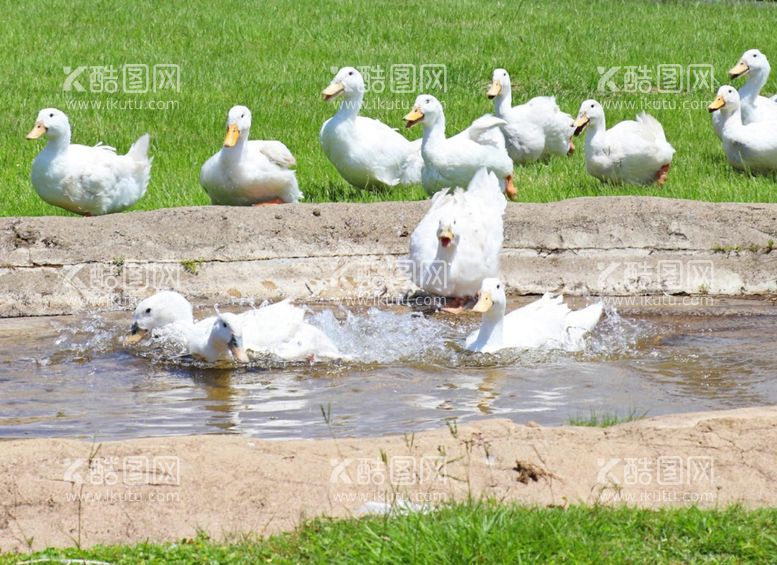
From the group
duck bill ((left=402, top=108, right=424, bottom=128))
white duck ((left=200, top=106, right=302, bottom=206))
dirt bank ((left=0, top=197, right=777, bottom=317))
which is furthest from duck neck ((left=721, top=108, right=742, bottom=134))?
white duck ((left=200, top=106, right=302, bottom=206))

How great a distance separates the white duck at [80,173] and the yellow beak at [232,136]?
61cm

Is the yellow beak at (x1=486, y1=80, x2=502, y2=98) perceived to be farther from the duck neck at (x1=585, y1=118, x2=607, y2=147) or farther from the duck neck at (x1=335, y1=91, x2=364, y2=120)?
the duck neck at (x1=335, y1=91, x2=364, y2=120)

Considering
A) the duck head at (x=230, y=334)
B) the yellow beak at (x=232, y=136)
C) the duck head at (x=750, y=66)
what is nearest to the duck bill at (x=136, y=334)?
the duck head at (x=230, y=334)

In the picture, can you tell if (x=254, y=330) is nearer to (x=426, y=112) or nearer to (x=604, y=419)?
(x=604, y=419)

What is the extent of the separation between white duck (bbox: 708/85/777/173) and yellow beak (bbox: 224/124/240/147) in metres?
4.02

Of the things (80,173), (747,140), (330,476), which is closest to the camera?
(330,476)

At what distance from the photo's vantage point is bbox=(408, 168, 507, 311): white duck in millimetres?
8320

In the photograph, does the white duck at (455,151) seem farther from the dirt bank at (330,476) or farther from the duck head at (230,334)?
the dirt bank at (330,476)

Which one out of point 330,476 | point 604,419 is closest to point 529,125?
point 604,419

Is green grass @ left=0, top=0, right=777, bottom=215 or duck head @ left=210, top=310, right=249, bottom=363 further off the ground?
green grass @ left=0, top=0, right=777, bottom=215

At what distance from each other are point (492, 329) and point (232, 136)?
3.06m

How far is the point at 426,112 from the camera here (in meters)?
10.0

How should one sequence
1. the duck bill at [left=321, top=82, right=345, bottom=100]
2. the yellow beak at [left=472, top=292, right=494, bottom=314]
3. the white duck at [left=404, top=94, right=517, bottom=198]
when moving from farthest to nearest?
the duck bill at [left=321, top=82, right=345, bottom=100]
the white duck at [left=404, top=94, right=517, bottom=198]
the yellow beak at [left=472, top=292, right=494, bottom=314]

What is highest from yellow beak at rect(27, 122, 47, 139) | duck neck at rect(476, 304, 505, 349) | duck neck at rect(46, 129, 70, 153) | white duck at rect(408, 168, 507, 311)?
yellow beak at rect(27, 122, 47, 139)
